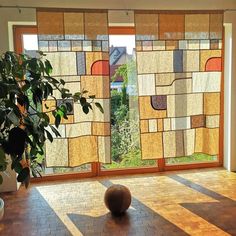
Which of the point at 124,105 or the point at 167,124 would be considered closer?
the point at 167,124

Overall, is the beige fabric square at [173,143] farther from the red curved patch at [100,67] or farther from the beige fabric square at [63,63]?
the beige fabric square at [63,63]

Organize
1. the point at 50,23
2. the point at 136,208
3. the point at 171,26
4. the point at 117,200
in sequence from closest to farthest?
the point at 117,200 < the point at 136,208 < the point at 50,23 < the point at 171,26

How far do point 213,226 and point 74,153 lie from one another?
1.78 metres

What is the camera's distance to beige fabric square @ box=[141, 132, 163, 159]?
3.91 metres

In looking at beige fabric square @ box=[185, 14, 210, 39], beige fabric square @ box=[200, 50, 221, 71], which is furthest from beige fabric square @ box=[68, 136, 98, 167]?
beige fabric square @ box=[185, 14, 210, 39]

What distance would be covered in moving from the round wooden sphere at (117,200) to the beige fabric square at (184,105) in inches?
50.7

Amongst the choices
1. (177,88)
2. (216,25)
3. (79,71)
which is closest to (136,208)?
(177,88)

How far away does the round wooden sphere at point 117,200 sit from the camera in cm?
300

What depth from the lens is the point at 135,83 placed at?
3.97 m

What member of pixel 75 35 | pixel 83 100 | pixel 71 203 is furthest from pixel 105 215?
pixel 75 35

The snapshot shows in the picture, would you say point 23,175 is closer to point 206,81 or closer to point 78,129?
point 78,129

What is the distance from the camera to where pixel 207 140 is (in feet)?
13.3

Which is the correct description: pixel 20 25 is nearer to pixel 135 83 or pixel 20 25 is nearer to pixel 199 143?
pixel 135 83

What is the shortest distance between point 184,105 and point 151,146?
65cm
